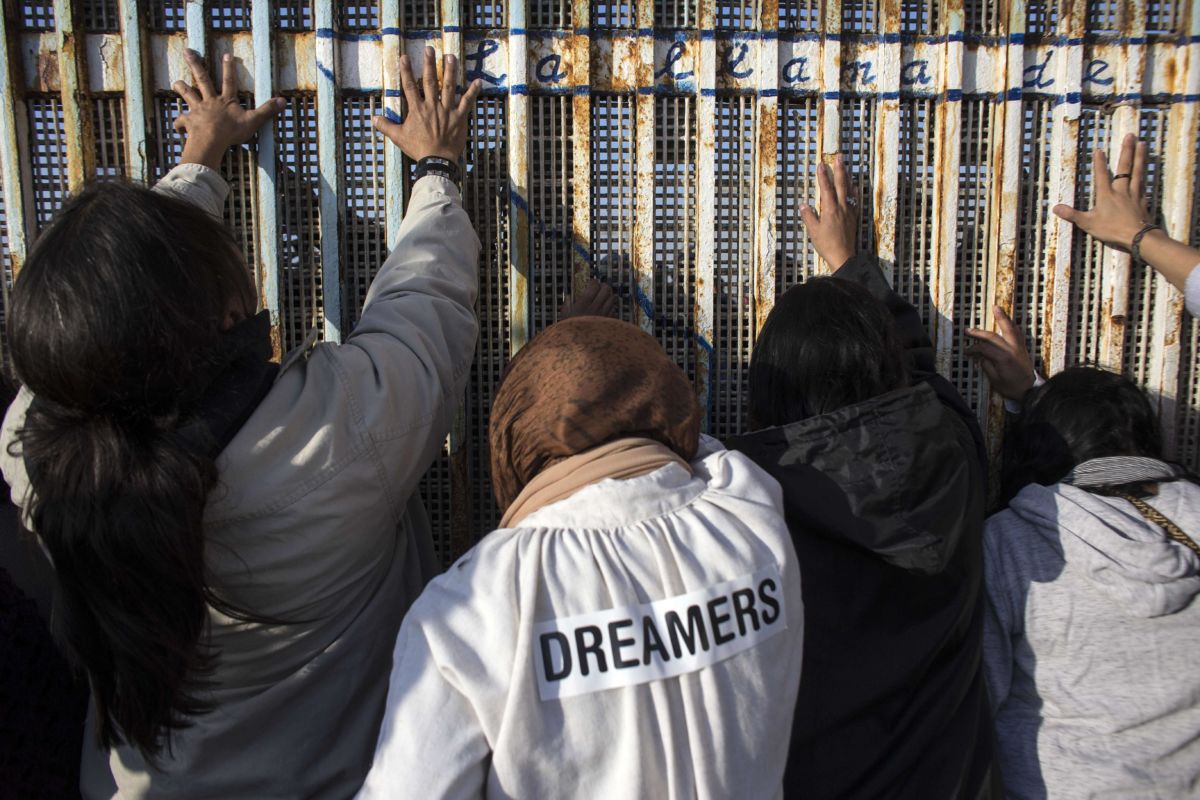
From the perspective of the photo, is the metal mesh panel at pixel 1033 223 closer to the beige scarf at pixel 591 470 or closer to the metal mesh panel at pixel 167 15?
the beige scarf at pixel 591 470

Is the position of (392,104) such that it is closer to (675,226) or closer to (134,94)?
(134,94)

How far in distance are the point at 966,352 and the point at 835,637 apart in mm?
1239

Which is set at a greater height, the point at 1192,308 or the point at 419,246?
the point at 419,246

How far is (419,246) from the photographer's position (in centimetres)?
166

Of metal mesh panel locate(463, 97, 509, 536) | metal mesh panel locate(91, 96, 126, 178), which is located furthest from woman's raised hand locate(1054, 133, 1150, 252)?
metal mesh panel locate(91, 96, 126, 178)

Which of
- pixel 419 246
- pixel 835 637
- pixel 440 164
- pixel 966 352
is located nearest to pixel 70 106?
pixel 440 164

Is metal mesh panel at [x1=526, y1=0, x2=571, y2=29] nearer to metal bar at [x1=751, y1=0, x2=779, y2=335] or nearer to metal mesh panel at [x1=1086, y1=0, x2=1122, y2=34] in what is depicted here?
metal bar at [x1=751, y1=0, x2=779, y2=335]

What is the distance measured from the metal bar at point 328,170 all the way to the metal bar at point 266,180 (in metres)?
0.13

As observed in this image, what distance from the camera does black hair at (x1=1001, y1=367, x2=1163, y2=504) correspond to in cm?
190

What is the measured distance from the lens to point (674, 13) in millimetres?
2168

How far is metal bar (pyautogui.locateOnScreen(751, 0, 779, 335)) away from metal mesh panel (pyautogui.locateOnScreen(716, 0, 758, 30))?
0.03 metres

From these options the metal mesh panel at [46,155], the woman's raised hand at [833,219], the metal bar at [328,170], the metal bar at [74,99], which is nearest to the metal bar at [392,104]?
the metal bar at [328,170]

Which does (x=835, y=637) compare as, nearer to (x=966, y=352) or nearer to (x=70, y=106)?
(x=966, y=352)

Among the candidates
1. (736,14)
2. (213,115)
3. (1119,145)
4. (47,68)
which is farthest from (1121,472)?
(47,68)
